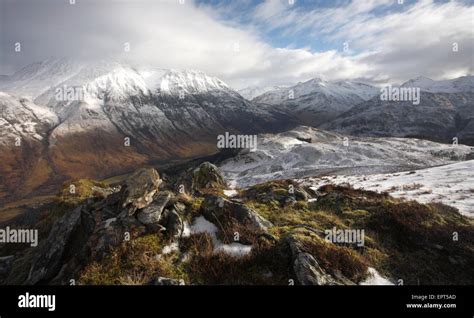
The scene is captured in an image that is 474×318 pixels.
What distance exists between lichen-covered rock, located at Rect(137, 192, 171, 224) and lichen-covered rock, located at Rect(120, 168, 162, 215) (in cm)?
39

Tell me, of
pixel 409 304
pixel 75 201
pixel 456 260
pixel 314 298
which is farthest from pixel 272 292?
pixel 75 201

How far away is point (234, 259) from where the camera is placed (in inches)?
384

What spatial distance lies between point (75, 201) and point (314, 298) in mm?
18134

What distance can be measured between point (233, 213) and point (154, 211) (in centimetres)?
324

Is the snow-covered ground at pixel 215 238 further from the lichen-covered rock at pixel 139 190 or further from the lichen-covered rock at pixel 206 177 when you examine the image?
the lichen-covered rock at pixel 206 177

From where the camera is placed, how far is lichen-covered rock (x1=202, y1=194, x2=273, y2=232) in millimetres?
11950

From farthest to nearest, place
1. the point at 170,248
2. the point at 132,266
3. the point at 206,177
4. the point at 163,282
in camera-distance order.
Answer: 1. the point at 206,177
2. the point at 170,248
3. the point at 132,266
4. the point at 163,282

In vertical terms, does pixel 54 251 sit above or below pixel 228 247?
below

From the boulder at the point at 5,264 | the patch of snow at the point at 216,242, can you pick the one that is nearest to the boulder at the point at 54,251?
the patch of snow at the point at 216,242

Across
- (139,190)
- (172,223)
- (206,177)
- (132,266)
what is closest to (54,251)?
(139,190)

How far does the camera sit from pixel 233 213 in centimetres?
1233

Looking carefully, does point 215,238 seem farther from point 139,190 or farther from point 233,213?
point 139,190

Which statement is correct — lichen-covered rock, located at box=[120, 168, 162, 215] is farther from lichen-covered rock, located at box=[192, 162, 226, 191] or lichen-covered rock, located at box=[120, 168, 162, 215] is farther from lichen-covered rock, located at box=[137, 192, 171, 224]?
lichen-covered rock, located at box=[192, 162, 226, 191]

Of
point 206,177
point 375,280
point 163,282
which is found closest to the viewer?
point 163,282
